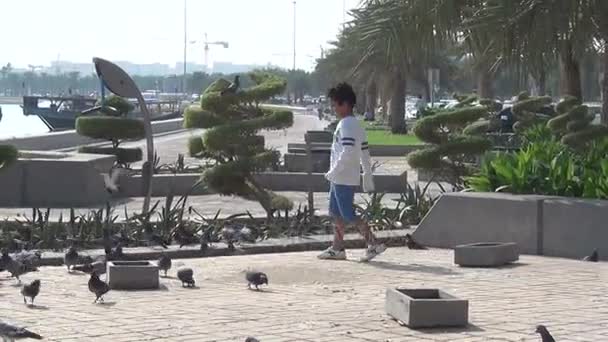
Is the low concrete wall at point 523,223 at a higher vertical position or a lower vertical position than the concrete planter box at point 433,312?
higher

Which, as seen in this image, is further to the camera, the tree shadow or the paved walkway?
the tree shadow

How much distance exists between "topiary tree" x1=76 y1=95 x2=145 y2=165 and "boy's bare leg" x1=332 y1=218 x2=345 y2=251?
12683mm

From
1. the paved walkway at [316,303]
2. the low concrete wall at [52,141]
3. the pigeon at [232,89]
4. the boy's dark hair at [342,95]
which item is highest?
the pigeon at [232,89]

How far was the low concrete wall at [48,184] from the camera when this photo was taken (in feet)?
65.3

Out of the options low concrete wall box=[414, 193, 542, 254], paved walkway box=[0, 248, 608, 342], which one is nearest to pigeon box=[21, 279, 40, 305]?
paved walkway box=[0, 248, 608, 342]

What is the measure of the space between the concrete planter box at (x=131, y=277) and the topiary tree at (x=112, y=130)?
14327 millimetres

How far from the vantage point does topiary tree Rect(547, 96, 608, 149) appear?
1952 centimetres

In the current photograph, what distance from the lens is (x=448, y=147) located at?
18.3 metres

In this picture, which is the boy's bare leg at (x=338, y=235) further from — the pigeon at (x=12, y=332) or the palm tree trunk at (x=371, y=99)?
the palm tree trunk at (x=371, y=99)

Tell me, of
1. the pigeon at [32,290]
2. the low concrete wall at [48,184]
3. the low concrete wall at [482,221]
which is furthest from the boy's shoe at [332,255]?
the low concrete wall at [48,184]

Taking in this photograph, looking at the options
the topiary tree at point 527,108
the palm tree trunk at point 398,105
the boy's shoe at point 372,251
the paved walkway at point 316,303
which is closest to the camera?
the paved walkway at point 316,303

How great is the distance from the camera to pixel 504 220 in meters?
12.9

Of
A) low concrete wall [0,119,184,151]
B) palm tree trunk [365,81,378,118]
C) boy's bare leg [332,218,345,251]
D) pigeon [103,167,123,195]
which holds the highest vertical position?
palm tree trunk [365,81,378,118]

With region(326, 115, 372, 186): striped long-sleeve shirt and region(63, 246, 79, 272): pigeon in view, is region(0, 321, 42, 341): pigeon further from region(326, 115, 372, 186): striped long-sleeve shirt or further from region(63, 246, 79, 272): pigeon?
region(326, 115, 372, 186): striped long-sleeve shirt
